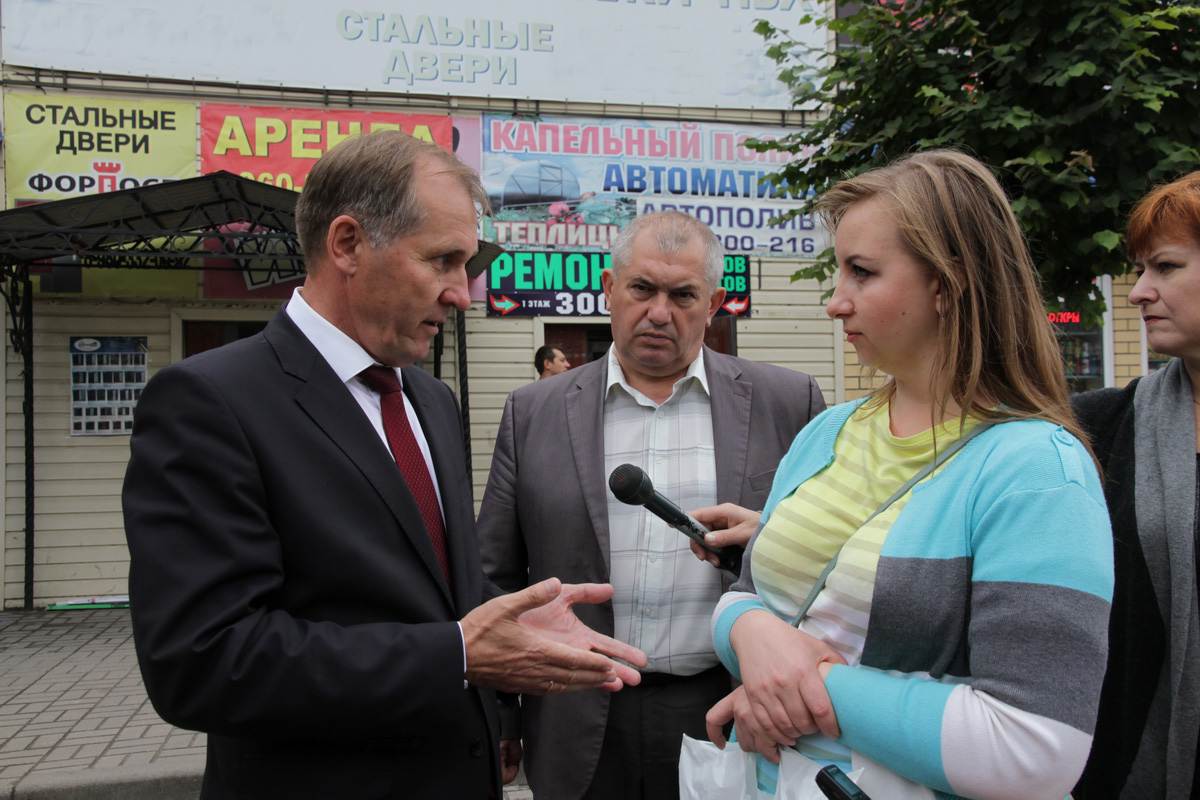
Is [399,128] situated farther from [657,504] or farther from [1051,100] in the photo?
[657,504]

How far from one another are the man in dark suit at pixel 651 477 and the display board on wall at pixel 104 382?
6700 mm

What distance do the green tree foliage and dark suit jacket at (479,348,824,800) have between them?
9.84 ft

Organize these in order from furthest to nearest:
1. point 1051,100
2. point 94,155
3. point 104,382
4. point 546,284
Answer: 1. point 546,284
2. point 104,382
3. point 94,155
4. point 1051,100

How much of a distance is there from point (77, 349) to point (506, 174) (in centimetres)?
440

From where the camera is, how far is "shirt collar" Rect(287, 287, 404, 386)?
1745 mm

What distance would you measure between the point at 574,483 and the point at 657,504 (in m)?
0.62

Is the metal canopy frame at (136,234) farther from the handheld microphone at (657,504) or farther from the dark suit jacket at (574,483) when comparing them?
the handheld microphone at (657,504)

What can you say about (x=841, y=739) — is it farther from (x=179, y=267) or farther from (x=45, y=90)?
(x=45, y=90)

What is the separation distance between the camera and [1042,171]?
4.93 meters

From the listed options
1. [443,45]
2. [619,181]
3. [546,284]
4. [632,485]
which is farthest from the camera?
[619,181]

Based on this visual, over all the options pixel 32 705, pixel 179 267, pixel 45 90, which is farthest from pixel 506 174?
pixel 32 705

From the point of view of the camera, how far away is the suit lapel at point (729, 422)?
2.45m

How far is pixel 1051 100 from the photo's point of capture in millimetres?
5047

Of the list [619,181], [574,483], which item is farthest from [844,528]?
[619,181]
